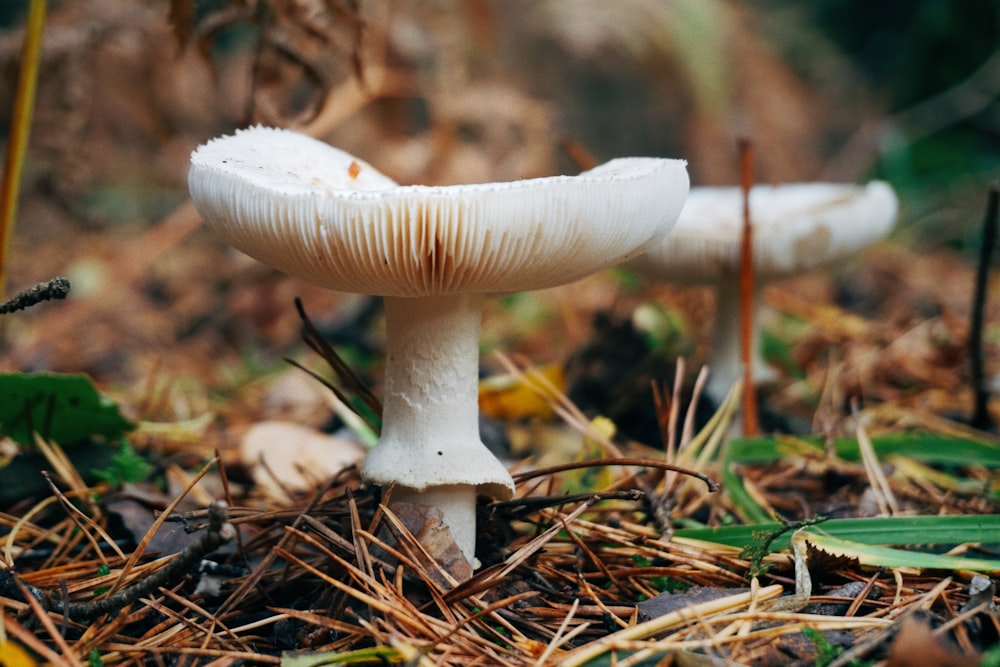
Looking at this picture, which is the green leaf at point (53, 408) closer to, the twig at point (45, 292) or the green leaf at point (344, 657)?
the twig at point (45, 292)

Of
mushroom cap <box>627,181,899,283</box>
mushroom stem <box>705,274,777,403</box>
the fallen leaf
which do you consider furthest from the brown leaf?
mushroom stem <box>705,274,777,403</box>

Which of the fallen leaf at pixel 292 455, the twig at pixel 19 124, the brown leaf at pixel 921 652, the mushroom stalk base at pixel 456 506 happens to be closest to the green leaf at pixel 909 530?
the brown leaf at pixel 921 652

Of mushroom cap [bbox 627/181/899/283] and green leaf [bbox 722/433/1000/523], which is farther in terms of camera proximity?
mushroom cap [bbox 627/181/899/283]

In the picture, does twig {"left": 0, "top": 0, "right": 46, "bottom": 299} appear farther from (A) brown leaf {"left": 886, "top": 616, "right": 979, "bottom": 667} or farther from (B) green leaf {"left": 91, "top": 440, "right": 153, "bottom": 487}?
(A) brown leaf {"left": 886, "top": 616, "right": 979, "bottom": 667}

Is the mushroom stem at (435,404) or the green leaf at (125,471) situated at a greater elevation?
the mushroom stem at (435,404)

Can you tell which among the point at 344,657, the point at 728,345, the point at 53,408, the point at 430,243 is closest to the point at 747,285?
the point at 728,345

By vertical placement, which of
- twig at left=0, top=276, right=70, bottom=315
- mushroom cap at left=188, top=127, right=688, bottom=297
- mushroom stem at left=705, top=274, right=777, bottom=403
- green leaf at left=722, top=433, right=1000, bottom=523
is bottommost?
green leaf at left=722, top=433, right=1000, bottom=523

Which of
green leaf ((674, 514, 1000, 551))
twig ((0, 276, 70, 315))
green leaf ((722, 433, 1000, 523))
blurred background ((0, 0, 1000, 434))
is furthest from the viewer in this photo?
blurred background ((0, 0, 1000, 434))
